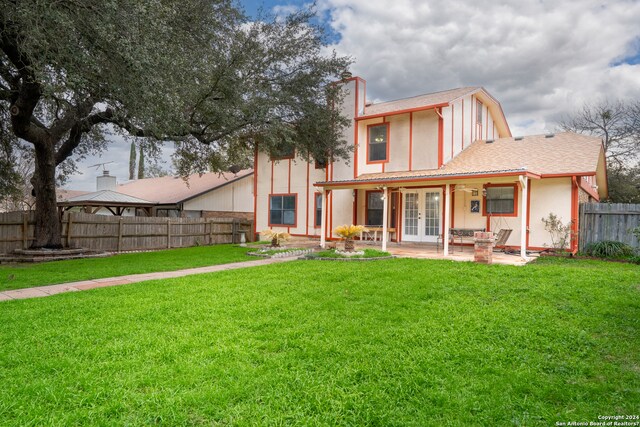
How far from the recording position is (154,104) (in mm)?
7984

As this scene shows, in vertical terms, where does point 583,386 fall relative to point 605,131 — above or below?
below

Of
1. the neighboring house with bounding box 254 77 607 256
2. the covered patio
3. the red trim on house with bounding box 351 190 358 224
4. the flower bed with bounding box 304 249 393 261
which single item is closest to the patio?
the covered patio

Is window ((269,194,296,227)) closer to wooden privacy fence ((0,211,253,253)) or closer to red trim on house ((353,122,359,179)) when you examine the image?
wooden privacy fence ((0,211,253,253))

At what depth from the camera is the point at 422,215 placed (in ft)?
46.2

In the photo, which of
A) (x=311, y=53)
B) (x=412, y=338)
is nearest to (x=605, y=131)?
(x=311, y=53)

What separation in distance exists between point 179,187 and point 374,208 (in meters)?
16.0

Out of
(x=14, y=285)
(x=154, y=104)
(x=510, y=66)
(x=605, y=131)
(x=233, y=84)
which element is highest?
(x=510, y=66)

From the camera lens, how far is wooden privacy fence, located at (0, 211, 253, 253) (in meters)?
12.6

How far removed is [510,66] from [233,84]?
14.1 meters

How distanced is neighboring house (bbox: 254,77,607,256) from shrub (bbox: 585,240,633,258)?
23.8 inches

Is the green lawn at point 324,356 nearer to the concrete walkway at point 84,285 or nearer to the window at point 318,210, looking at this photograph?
the concrete walkway at point 84,285

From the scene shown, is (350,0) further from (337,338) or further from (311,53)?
(337,338)

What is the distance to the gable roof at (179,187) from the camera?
2313 cm

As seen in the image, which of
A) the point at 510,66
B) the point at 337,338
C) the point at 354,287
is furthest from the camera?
the point at 510,66
